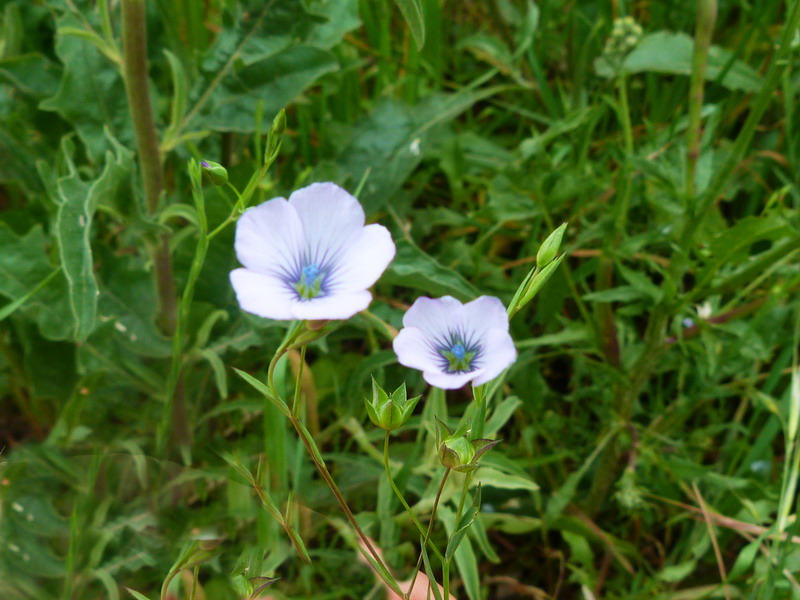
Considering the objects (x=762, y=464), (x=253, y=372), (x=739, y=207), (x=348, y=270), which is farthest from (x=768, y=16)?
(x=348, y=270)

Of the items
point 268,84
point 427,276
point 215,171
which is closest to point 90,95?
point 268,84

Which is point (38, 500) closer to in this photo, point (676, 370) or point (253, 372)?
point (253, 372)

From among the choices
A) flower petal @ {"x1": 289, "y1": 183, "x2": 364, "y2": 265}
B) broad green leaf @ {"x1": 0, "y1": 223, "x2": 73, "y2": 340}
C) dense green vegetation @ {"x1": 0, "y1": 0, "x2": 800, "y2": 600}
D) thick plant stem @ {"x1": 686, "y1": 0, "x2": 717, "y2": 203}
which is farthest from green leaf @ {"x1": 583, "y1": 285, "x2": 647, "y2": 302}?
broad green leaf @ {"x1": 0, "y1": 223, "x2": 73, "y2": 340}

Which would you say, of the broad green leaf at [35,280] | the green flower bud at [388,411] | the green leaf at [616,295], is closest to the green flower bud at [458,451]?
the green flower bud at [388,411]

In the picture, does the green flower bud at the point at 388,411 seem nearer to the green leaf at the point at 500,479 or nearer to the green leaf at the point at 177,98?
the green leaf at the point at 500,479

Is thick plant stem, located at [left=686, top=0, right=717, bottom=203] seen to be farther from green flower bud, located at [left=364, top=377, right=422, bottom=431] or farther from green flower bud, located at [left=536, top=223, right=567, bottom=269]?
green flower bud, located at [left=364, top=377, right=422, bottom=431]

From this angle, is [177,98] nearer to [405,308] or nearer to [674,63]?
[405,308]
